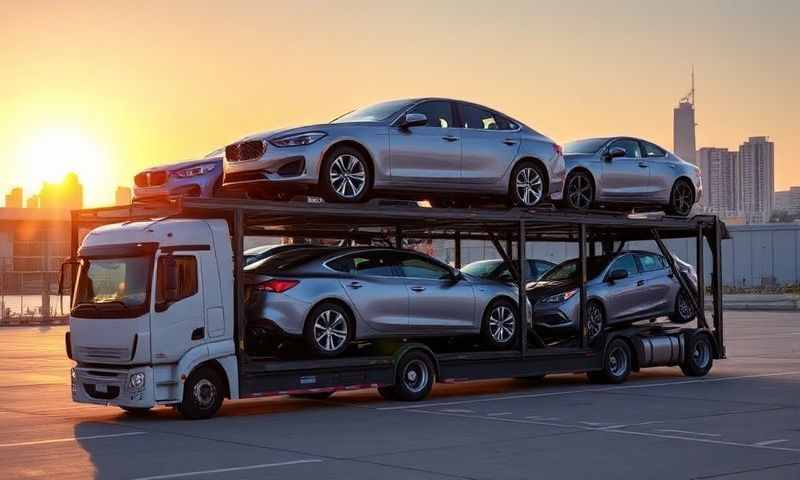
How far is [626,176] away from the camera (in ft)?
66.4

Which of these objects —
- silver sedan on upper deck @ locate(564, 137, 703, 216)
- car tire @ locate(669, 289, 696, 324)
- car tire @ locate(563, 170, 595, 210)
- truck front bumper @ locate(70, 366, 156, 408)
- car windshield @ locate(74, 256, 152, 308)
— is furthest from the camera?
car tire @ locate(669, 289, 696, 324)

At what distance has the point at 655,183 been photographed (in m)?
20.8

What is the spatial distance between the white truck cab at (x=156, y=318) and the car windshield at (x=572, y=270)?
7242 millimetres

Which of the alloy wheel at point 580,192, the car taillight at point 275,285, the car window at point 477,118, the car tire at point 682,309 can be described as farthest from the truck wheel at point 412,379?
the car tire at point 682,309

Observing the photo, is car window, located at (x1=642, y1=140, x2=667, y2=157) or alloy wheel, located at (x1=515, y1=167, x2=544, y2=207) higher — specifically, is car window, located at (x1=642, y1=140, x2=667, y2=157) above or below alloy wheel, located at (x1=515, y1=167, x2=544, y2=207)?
above

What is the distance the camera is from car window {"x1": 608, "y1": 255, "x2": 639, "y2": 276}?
815 inches

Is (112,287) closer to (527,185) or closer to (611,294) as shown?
(527,185)

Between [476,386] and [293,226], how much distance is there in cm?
422

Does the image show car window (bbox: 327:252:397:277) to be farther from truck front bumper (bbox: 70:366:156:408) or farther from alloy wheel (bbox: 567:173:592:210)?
alloy wheel (bbox: 567:173:592:210)

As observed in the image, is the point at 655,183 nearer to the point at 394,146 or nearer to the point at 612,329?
the point at 612,329

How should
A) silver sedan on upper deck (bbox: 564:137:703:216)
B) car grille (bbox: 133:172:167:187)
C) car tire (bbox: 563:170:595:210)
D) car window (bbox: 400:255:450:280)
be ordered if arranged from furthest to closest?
silver sedan on upper deck (bbox: 564:137:703:216) < car tire (bbox: 563:170:595:210) < car window (bbox: 400:255:450:280) < car grille (bbox: 133:172:167:187)

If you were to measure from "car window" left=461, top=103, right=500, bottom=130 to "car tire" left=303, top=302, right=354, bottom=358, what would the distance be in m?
3.43

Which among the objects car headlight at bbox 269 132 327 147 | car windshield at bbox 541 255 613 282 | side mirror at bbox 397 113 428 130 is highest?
side mirror at bbox 397 113 428 130

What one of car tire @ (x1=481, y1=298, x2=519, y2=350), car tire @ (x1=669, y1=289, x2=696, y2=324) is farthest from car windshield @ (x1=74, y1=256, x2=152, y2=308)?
car tire @ (x1=669, y1=289, x2=696, y2=324)
